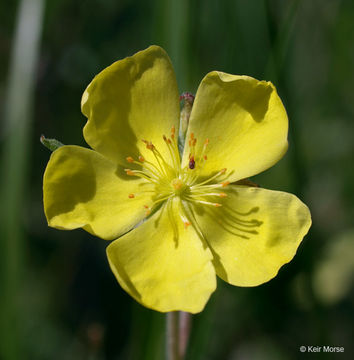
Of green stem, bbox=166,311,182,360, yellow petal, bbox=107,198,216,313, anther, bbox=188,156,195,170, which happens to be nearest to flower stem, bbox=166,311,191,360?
green stem, bbox=166,311,182,360

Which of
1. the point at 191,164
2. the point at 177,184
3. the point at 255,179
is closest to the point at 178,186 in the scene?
the point at 177,184

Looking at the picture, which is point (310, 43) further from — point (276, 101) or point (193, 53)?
point (276, 101)

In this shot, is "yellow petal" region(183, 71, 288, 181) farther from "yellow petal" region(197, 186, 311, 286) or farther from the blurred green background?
the blurred green background

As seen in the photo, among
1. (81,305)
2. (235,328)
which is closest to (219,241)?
(235,328)

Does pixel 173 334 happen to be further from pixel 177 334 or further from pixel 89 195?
pixel 89 195

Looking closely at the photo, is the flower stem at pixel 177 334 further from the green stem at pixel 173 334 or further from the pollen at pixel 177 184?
the pollen at pixel 177 184
